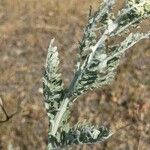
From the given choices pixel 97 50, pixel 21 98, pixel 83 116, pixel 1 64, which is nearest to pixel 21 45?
pixel 1 64

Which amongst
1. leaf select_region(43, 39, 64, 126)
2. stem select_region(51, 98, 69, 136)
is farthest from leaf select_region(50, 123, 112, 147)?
leaf select_region(43, 39, 64, 126)

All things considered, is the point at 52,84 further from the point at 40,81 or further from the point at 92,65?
the point at 40,81

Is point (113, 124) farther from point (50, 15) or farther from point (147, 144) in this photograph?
point (50, 15)

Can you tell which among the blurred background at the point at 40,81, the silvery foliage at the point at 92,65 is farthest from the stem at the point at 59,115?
Result: the blurred background at the point at 40,81

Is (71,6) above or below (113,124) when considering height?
above

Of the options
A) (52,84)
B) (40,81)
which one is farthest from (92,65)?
(40,81)

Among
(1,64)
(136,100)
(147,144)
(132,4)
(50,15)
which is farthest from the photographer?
(50,15)
